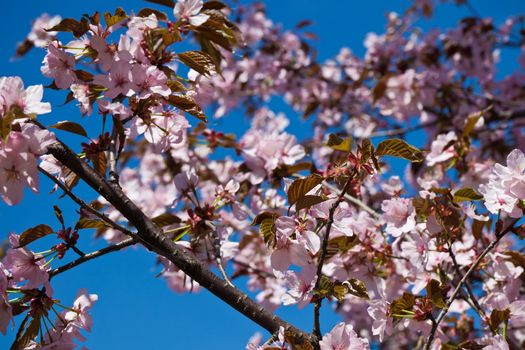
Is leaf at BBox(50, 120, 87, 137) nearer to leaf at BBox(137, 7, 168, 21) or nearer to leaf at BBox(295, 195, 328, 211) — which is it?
leaf at BBox(137, 7, 168, 21)

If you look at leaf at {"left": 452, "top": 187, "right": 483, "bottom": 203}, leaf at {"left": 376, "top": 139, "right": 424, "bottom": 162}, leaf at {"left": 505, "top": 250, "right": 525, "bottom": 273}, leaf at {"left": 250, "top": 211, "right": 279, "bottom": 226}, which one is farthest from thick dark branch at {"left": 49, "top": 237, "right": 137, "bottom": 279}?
leaf at {"left": 505, "top": 250, "right": 525, "bottom": 273}

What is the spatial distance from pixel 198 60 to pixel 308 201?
501 millimetres

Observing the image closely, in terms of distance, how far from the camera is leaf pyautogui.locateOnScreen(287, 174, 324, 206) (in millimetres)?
1111

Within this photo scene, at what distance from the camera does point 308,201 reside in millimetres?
1131

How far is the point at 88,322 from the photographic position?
4.53 ft

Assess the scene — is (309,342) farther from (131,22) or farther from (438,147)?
(438,147)

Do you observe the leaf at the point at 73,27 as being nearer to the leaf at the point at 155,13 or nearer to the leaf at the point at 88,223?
the leaf at the point at 155,13

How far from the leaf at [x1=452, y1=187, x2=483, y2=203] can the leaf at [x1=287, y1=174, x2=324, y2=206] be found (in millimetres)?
537

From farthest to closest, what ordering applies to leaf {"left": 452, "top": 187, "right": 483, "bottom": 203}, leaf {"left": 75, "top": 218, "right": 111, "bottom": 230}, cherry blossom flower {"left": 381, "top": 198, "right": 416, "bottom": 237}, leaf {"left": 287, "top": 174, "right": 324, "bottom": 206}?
cherry blossom flower {"left": 381, "top": 198, "right": 416, "bottom": 237} < leaf {"left": 452, "top": 187, "right": 483, "bottom": 203} < leaf {"left": 75, "top": 218, "right": 111, "bottom": 230} < leaf {"left": 287, "top": 174, "right": 324, "bottom": 206}

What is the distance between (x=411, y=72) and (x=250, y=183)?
1.53 m

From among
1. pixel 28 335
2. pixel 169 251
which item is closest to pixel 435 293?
pixel 169 251

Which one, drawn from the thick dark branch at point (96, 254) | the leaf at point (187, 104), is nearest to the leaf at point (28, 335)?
the thick dark branch at point (96, 254)

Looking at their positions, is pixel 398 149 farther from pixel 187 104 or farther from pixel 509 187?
pixel 187 104

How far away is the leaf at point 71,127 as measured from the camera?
124 centimetres
